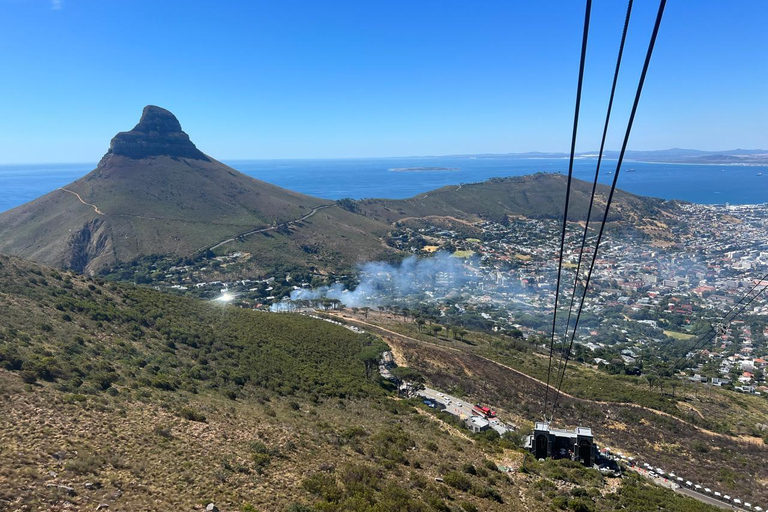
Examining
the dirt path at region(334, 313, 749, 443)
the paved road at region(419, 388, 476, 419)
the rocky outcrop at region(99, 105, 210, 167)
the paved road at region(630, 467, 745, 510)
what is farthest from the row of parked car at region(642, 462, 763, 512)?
the rocky outcrop at region(99, 105, 210, 167)

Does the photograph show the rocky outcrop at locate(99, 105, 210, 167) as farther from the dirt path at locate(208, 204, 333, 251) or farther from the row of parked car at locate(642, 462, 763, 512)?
the row of parked car at locate(642, 462, 763, 512)

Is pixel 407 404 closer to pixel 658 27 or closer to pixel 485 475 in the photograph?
pixel 485 475

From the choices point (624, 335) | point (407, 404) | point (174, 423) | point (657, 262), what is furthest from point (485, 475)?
point (657, 262)

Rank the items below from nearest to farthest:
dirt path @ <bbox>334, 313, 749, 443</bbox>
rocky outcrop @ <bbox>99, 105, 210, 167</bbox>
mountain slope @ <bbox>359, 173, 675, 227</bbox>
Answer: dirt path @ <bbox>334, 313, 749, 443</bbox>, rocky outcrop @ <bbox>99, 105, 210, 167</bbox>, mountain slope @ <bbox>359, 173, 675, 227</bbox>

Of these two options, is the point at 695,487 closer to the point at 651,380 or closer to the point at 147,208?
the point at 651,380

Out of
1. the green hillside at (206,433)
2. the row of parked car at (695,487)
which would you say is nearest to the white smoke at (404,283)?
the green hillside at (206,433)

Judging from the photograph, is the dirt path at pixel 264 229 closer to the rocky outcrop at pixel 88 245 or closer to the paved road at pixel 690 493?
the rocky outcrop at pixel 88 245
